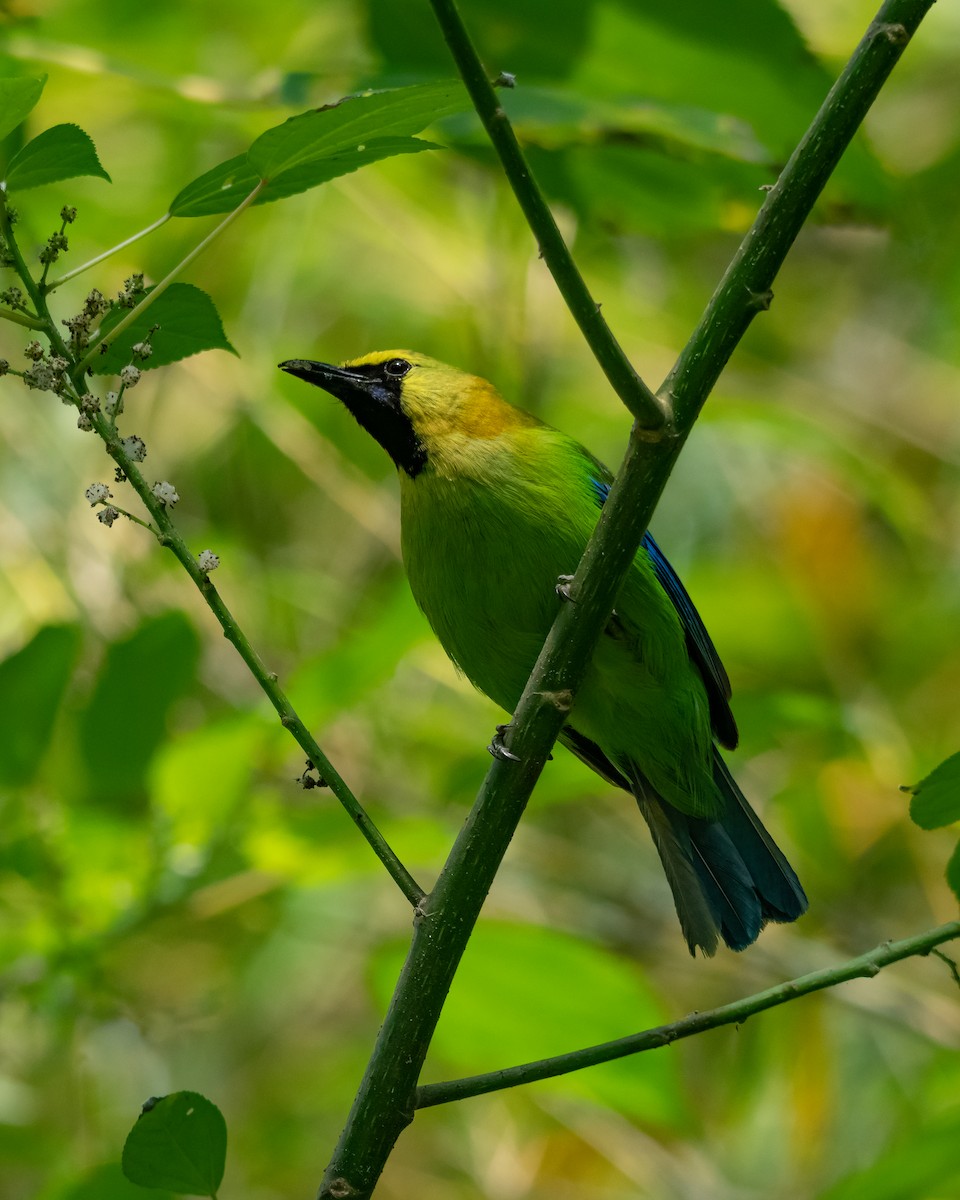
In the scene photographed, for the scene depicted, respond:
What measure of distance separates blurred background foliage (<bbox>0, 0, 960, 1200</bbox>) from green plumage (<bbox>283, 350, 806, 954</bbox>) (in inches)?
11.1

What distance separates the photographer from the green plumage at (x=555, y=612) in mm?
3215

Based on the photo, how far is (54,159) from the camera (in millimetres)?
1554

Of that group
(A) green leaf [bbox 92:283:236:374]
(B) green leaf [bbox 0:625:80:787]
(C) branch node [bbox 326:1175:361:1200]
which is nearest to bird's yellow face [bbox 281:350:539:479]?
(B) green leaf [bbox 0:625:80:787]

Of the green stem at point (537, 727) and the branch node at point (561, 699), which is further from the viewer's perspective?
the branch node at point (561, 699)

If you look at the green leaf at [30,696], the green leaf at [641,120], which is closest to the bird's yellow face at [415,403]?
the green leaf at [641,120]

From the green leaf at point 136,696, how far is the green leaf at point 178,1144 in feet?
3.43

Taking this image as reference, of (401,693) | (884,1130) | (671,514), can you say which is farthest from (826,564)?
(884,1130)

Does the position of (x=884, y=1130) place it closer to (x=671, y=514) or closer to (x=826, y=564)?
(x=826, y=564)

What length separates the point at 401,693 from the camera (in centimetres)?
521

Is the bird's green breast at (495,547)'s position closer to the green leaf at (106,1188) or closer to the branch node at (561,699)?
the branch node at (561,699)

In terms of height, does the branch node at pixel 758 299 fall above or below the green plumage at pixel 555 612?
above

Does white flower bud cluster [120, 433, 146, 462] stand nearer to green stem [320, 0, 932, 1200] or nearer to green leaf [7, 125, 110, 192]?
green leaf [7, 125, 110, 192]

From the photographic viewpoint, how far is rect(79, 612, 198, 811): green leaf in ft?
8.40

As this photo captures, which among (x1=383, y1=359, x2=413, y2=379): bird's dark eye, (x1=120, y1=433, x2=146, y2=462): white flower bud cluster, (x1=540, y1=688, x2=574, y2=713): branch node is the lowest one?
(x1=383, y1=359, x2=413, y2=379): bird's dark eye
